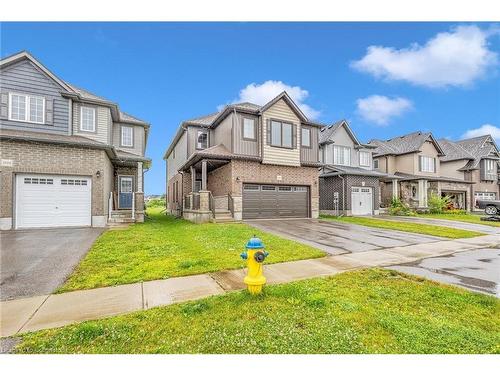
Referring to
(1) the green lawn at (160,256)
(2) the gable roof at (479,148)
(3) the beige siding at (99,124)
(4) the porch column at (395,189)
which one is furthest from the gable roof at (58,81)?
(2) the gable roof at (479,148)

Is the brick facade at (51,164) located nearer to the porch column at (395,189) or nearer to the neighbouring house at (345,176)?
the neighbouring house at (345,176)

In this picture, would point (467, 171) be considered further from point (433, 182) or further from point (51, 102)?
point (51, 102)

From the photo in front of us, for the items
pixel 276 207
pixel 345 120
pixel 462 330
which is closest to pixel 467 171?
pixel 345 120

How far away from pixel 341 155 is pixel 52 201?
74.1 feet

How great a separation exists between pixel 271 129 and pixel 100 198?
11.1 metres

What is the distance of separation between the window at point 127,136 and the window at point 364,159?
21349 mm

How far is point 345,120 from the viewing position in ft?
81.7

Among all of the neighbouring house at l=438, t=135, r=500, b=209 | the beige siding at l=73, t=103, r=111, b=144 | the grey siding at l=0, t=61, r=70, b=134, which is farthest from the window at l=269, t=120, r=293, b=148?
the neighbouring house at l=438, t=135, r=500, b=209

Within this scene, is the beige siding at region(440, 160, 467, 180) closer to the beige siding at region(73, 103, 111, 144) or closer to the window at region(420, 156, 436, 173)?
the window at region(420, 156, 436, 173)

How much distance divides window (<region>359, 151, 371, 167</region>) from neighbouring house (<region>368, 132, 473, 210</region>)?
225 centimetres

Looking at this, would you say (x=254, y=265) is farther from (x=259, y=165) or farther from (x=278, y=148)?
(x=278, y=148)

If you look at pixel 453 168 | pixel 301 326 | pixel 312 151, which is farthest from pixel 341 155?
pixel 301 326

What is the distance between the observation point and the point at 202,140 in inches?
825

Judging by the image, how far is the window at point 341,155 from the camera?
24.7 meters
